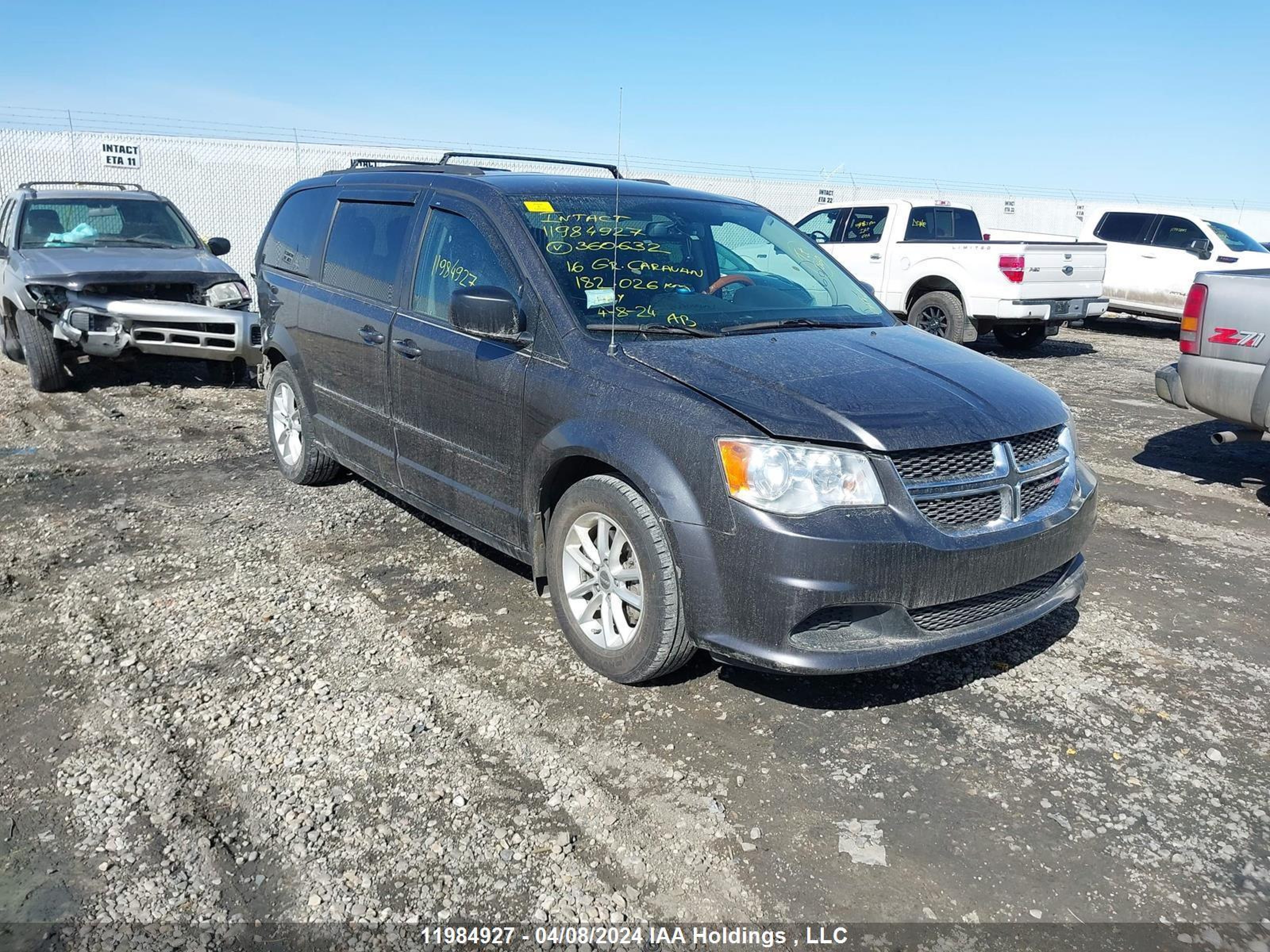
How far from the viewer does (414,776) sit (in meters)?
3.13

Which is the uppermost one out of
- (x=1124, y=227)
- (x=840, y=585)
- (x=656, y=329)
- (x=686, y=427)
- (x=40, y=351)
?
(x=1124, y=227)

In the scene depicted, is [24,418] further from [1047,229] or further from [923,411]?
[1047,229]

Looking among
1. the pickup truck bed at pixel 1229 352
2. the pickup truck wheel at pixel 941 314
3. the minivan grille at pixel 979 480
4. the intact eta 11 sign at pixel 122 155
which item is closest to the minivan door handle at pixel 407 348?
the minivan grille at pixel 979 480

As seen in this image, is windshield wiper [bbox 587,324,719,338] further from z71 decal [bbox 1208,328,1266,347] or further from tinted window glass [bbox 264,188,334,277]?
z71 decal [bbox 1208,328,1266,347]

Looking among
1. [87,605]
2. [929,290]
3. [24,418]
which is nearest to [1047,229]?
[929,290]

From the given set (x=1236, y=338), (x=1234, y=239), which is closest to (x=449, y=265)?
(x=1236, y=338)

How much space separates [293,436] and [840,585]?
4.13 meters

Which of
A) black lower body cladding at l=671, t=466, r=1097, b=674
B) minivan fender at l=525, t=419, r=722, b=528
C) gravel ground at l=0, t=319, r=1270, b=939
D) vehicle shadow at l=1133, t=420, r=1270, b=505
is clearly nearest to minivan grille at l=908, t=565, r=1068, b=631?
black lower body cladding at l=671, t=466, r=1097, b=674

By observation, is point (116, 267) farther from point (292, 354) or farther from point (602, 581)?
point (602, 581)

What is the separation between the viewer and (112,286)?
28.6 ft

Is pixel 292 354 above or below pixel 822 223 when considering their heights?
below

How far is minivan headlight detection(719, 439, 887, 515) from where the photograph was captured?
3.13 metres

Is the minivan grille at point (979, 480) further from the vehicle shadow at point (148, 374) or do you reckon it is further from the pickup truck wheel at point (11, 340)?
the pickup truck wheel at point (11, 340)

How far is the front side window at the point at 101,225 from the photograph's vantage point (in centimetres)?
931
